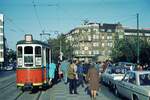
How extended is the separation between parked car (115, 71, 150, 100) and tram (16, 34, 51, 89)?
5.94 m

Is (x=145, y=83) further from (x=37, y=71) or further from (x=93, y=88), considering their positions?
A: (x=37, y=71)

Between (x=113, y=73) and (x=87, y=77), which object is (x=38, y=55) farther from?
(x=87, y=77)

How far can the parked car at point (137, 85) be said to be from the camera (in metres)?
11.5

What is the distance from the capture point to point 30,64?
63.0ft


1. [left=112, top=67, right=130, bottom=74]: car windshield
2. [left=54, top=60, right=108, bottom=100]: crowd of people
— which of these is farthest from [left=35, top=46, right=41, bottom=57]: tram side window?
[left=112, top=67, right=130, bottom=74]: car windshield

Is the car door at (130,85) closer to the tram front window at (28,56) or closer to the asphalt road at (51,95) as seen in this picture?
the asphalt road at (51,95)

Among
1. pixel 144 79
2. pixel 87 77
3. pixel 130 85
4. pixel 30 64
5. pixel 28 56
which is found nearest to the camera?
pixel 144 79

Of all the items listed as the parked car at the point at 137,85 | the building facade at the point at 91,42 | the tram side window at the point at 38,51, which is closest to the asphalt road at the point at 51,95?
the tram side window at the point at 38,51

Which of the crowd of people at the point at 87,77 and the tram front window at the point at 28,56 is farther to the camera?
the tram front window at the point at 28,56

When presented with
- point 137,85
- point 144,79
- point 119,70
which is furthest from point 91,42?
point 137,85

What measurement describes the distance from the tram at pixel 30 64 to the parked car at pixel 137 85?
5.94 metres

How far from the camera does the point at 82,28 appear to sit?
418 feet

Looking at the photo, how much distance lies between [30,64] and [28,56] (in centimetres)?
46

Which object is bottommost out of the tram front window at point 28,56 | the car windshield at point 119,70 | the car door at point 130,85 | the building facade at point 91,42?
the car door at point 130,85
